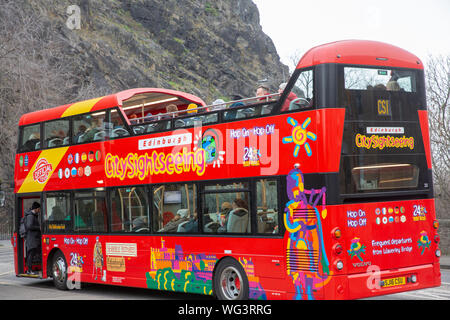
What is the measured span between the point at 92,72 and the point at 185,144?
44.5 metres

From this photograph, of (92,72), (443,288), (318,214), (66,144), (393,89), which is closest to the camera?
(318,214)

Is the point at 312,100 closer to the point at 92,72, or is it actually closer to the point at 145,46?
the point at 92,72

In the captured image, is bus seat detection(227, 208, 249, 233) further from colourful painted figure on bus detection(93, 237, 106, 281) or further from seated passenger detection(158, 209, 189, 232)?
colourful painted figure on bus detection(93, 237, 106, 281)

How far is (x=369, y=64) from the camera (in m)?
9.64

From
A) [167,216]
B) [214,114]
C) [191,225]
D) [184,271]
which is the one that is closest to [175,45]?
[167,216]

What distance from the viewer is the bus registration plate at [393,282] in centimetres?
935

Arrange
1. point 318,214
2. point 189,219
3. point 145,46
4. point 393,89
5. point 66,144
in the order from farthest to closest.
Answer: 1. point 145,46
2. point 66,144
3. point 189,219
4. point 393,89
5. point 318,214

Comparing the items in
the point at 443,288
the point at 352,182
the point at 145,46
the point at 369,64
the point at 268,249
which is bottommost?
the point at 443,288

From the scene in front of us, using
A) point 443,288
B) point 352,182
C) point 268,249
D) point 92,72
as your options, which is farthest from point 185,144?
point 92,72

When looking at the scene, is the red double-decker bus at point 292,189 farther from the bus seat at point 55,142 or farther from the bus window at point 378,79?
the bus seat at point 55,142

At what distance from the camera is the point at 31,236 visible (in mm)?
16016

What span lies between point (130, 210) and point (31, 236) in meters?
4.17

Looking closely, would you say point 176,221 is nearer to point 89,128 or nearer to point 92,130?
point 92,130

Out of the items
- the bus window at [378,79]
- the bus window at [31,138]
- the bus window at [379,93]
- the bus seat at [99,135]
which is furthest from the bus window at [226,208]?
the bus window at [31,138]
